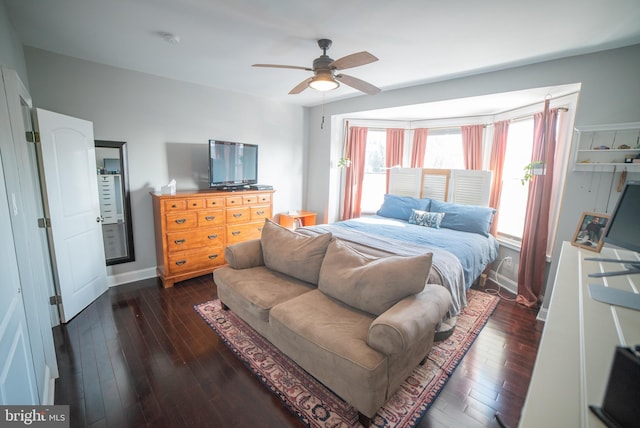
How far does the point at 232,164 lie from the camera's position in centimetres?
391

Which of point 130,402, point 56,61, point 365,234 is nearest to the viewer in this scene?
point 130,402

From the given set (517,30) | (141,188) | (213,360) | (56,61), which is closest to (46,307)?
(213,360)

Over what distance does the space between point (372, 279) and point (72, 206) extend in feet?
9.85

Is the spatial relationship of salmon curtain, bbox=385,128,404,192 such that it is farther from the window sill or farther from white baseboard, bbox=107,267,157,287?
white baseboard, bbox=107,267,157,287

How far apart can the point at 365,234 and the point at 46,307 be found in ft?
9.48

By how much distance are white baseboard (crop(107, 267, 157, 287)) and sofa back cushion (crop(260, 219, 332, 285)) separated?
1920 millimetres

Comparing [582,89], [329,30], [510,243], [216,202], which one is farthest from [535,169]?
[216,202]

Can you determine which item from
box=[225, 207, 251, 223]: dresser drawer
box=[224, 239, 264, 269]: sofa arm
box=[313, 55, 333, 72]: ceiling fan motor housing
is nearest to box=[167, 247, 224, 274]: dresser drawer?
box=[225, 207, 251, 223]: dresser drawer

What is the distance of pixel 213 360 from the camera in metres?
2.11

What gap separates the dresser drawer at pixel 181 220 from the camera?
325 centimetres

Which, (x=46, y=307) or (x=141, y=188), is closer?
(x=46, y=307)

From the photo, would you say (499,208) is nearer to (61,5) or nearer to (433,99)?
(433,99)

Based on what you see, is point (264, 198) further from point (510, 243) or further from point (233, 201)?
point (510, 243)

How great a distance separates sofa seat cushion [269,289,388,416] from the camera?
148cm
